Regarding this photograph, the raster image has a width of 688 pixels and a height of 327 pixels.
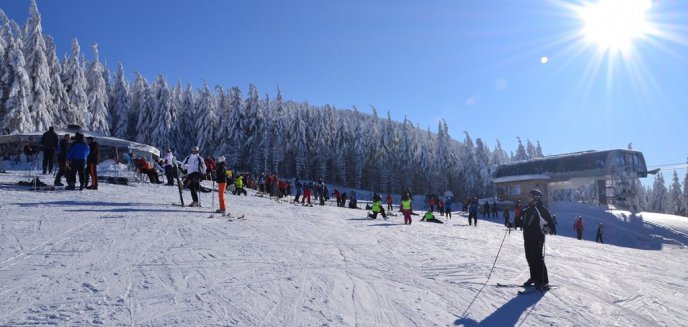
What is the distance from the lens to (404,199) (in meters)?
17.1

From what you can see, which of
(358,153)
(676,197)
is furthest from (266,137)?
(676,197)

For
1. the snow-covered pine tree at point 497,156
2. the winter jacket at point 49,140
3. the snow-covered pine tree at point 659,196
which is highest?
the snow-covered pine tree at point 497,156

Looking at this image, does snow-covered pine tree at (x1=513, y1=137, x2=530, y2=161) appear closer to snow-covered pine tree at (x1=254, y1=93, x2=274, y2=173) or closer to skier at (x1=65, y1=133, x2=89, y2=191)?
snow-covered pine tree at (x1=254, y1=93, x2=274, y2=173)

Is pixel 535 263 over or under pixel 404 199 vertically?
under

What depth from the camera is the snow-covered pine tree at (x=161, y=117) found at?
49094mm

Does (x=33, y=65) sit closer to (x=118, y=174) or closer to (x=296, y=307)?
(x=118, y=174)

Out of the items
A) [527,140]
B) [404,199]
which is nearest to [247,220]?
[404,199]

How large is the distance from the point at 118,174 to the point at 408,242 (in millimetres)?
15205

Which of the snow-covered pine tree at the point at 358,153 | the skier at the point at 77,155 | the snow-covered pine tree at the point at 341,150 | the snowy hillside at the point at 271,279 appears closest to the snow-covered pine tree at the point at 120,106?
the snow-covered pine tree at the point at 341,150

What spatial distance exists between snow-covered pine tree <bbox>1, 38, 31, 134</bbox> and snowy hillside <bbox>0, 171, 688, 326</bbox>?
79.6ft

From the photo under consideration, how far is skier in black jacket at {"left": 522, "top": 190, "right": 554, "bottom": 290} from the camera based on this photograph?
629 cm

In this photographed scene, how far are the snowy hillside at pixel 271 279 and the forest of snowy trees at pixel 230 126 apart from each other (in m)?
27.5

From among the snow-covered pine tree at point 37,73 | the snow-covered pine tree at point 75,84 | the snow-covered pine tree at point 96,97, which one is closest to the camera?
the snow-covered pine tree at point 37,73

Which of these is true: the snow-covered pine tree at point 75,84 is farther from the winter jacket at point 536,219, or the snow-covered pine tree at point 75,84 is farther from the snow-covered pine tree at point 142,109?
the winter jacket at point 536,219
